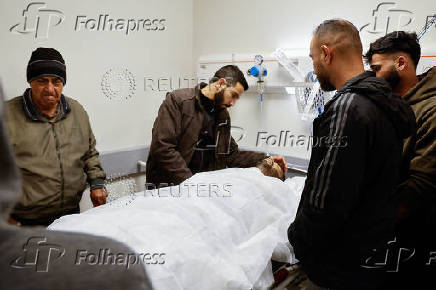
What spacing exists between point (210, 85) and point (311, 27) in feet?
2.82

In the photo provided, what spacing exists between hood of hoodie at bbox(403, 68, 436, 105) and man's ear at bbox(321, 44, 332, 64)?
536 millimetres

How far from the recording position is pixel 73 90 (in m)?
2.20

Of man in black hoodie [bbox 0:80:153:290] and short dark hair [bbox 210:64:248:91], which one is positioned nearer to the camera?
man in black hoodie [bbox 0:80:153:290]

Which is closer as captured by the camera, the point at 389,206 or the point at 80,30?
the point at 389,206

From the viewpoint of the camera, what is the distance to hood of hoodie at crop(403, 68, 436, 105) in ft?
4.72

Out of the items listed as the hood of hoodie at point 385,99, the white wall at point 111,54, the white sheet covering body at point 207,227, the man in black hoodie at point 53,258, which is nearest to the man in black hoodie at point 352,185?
the hood of hoodie at point 385,99

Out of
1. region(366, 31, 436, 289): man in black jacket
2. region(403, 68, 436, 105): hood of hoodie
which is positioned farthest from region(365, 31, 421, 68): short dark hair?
region(403, 68, 436, 105): hood of hoodie

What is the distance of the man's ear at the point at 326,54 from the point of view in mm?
1221

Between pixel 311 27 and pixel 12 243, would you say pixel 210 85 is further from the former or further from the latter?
pixel 12 243

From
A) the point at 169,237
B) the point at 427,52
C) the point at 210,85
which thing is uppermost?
the point at 427,52

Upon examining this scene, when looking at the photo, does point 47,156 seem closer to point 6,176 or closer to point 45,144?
point 45,144

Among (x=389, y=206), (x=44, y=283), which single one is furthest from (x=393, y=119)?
(x=44, y=283)

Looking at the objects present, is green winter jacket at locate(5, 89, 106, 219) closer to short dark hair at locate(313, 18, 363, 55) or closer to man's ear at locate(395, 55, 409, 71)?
short dark hair at locate(313, 18, 363, 55)

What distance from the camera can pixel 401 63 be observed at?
1.54m
